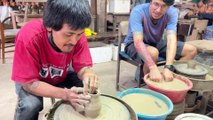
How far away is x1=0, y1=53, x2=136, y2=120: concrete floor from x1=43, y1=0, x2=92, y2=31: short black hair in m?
0.86

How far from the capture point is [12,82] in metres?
2.50

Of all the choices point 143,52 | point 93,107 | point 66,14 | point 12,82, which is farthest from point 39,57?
point 12,82

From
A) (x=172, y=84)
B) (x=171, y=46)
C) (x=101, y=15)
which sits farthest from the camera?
(x=101, y=15)

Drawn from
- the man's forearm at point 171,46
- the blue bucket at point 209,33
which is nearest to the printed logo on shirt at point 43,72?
the man's forearm at point 171,46

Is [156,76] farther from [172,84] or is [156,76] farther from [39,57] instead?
[39,57]

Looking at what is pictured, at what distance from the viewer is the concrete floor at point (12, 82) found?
1971 millimetres

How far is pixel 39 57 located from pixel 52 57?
2.8 inches

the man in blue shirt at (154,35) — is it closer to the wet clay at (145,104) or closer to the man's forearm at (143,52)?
the man's forearm at (143,52)

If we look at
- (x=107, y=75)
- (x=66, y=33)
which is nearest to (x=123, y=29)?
(x=107, y=75)

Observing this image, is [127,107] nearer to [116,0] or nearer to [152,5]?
Answer: [152,5]

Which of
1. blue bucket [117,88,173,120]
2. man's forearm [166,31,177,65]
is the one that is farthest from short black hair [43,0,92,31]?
man's forearm [166,31,177,65]

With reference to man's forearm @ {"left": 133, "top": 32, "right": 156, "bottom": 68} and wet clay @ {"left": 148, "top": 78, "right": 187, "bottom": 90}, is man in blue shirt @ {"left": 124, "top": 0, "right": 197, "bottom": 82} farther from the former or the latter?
wet clay @ {"left": 148, "top": 78, "right": 187, "bottom": 90}

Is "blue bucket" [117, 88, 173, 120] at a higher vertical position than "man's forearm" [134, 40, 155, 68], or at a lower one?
lower

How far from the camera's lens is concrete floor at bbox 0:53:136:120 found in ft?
6.47
